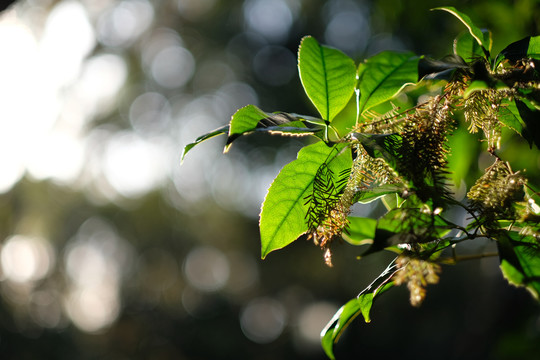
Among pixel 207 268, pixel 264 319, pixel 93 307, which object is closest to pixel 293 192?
pixel 207 268

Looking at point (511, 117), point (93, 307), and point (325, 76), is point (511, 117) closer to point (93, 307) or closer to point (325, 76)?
point (325, 76)

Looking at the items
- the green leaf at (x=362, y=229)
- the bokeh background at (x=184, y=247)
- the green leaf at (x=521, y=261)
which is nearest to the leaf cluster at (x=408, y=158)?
the green leaf at (x=521, y=261)

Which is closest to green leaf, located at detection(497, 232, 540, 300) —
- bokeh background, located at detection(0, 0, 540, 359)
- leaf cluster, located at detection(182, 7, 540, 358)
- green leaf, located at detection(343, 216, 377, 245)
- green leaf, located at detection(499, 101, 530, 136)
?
leaf cluster, located at detection(182, 7, 540, 358)

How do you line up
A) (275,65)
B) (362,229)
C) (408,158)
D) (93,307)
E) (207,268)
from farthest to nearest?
(207,268) → (93,307) → (275,65) → (362,229) → (408,158)

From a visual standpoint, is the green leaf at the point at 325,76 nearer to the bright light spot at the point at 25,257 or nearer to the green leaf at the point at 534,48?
the green leaf at the point at 534,48

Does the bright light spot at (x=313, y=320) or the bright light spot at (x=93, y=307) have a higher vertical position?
the bright light spot at (x=93, y=307)

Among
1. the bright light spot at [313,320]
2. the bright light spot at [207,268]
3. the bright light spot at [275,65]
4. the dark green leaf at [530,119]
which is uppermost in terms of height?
the dark green leaf at [530,119]

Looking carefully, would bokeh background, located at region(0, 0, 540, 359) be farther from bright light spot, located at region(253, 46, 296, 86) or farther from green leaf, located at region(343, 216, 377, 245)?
green leaf, located at region(343, 216, 377, 245)
